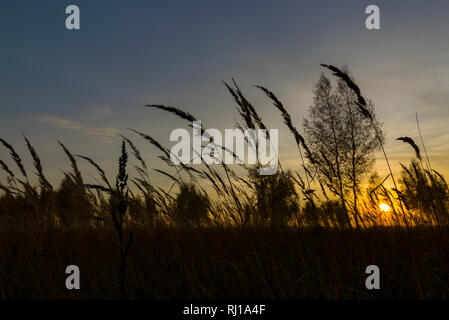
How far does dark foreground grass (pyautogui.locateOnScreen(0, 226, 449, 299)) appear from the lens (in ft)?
7.41

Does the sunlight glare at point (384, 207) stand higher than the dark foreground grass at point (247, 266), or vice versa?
the sunlight glare at point (384, 207)

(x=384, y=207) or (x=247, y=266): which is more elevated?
(x=384, y=207)

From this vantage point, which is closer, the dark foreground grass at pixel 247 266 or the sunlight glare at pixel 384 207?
the dark foreground grass at pixel 247 266

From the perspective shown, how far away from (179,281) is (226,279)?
1.02 feet

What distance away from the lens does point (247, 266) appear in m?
2.48

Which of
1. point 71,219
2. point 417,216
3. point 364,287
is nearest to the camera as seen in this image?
point 364,287

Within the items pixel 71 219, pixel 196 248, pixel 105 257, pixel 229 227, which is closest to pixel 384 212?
pixel 229 227

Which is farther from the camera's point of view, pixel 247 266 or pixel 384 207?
pixel 384 207

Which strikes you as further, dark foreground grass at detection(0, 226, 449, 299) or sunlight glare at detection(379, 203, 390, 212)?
sunlight glare at detection(379, 203, 390, 212)

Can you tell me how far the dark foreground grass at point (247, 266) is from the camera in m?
2.26

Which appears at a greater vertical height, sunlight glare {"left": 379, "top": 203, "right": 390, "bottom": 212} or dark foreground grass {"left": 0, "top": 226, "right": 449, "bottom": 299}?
sunlight glare {"left": 379, "top": 203, "right": 390, "bottom": 212}
